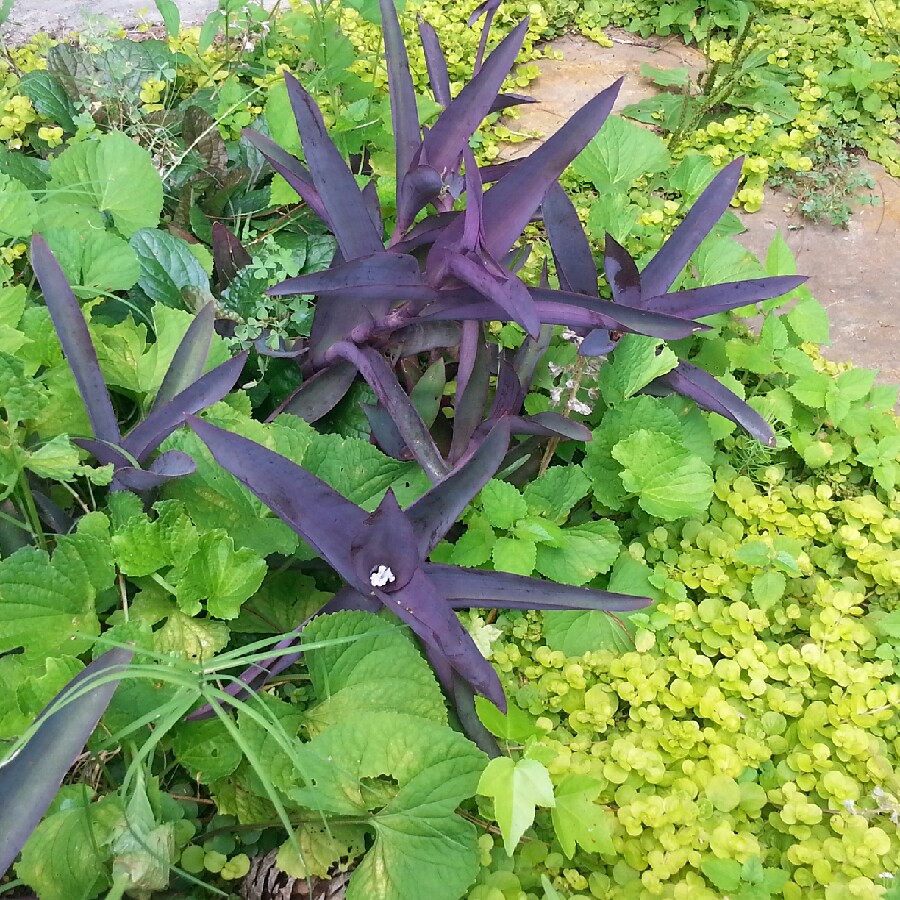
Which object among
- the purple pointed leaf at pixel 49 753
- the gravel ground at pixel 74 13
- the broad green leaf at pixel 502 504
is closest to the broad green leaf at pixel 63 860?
A: the purple pointed leaf at pixel 49 753

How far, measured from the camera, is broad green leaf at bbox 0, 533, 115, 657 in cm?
88

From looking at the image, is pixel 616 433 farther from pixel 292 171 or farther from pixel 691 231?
pixel 292 171

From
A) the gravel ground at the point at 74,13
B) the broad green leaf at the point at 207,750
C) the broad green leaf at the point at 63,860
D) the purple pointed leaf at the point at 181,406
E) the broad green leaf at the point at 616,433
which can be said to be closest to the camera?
the broad green leaf at the point at 63,860

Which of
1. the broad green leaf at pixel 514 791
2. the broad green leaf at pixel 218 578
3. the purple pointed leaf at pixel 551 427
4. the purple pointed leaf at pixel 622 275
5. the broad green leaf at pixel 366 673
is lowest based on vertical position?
the broad green leaf at pixel 514 791

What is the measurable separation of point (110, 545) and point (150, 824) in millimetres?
326

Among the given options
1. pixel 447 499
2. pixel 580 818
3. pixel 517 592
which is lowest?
pixel 580 818

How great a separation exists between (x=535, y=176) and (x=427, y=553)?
547mm

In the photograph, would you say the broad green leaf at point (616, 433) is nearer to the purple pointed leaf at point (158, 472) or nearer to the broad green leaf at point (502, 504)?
the broad green leaf at point (502, 504)

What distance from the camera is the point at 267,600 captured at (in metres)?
1.07

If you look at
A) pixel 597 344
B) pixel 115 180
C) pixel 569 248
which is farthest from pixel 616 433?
pixel 115 180

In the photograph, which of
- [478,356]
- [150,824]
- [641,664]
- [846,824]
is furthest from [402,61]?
[846,824]

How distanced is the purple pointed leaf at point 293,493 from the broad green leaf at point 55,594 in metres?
0.20

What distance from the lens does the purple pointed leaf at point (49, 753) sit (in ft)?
2.16

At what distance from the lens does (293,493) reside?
0.89 meters
